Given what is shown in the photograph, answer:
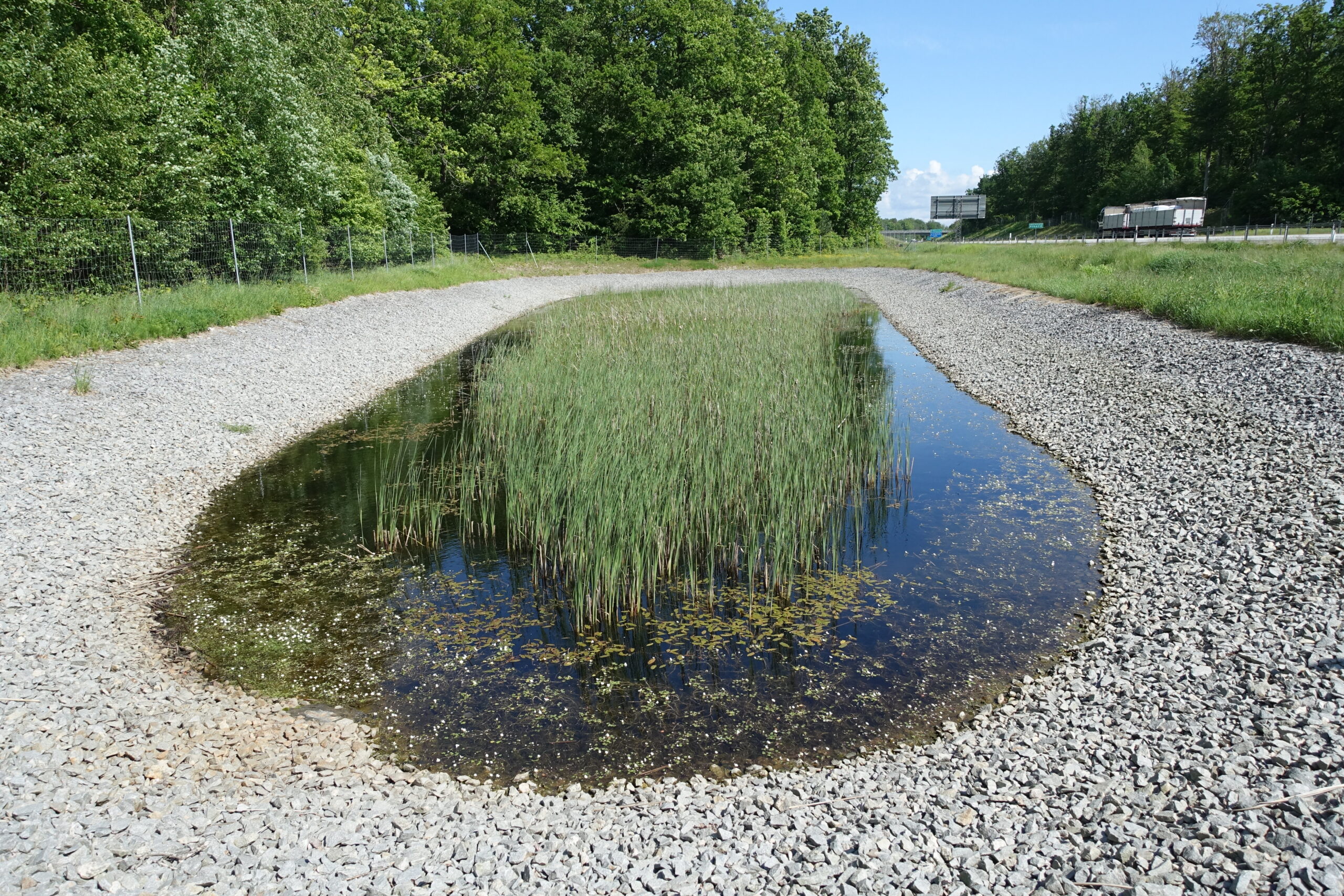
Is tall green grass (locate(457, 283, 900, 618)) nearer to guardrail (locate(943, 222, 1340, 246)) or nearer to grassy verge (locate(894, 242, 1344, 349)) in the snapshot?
grassy verge (locate(894, 242, 1344, 349))

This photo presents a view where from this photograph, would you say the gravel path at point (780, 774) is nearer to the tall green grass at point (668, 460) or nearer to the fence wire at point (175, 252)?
the tall green grass at point (668, 460)

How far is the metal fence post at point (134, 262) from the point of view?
14.2m

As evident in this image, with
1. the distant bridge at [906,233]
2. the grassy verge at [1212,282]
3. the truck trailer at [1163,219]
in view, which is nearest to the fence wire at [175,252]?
the grassy verge at [1212,282]

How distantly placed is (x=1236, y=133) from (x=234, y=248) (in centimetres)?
6874

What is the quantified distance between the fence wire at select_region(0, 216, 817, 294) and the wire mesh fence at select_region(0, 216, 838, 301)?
0.02m

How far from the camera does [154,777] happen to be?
3539 millimetres

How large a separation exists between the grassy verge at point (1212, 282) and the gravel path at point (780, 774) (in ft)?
18.0

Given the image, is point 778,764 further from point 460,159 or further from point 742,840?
point 460,159

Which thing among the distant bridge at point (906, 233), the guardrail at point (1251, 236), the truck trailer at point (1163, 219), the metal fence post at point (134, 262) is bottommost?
the metal fence post at point (134, 262)

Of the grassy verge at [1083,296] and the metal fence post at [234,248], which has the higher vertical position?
the metal fence post at [234,248]

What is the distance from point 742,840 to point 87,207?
17.7 metres

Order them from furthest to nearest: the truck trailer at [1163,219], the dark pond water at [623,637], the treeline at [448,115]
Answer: the truck trailer at [1163,219] → the treeline at [448,115] → the dark pond water at [623,637]

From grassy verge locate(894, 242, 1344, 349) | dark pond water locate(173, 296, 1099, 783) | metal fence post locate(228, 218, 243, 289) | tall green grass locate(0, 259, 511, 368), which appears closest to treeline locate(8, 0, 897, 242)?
metal fence post locate(228, 218, 243, 289)

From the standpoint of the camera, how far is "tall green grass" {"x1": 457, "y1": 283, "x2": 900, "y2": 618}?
5.98m
